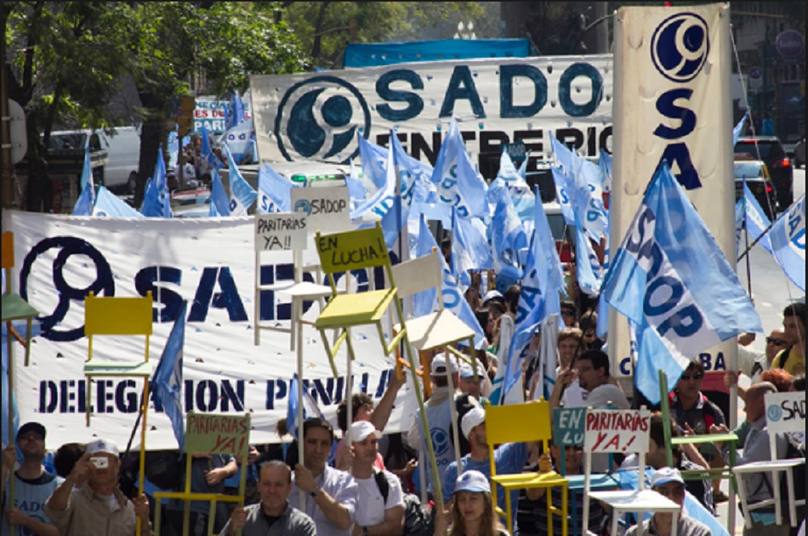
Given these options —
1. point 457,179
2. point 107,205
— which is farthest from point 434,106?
point 107,205

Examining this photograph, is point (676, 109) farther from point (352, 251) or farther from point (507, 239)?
point (507, 239)

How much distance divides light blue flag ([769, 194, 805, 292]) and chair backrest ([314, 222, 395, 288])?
425 centimetres

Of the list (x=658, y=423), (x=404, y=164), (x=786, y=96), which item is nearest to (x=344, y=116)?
(x=404, y=164)

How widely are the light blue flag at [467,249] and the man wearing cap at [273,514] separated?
7.11m

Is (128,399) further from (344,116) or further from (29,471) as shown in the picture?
(344,116)

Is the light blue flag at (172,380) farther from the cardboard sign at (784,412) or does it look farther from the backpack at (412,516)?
the cardboard sign at (784,412)

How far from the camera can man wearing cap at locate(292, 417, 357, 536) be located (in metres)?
8.05

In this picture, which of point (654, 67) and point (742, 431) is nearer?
point (742, 431)

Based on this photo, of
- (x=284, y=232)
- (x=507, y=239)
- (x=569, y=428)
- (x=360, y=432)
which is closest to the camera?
(x=569, y=428)

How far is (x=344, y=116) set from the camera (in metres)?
16.3

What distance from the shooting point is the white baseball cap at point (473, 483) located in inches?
297

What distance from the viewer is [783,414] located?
789 cm

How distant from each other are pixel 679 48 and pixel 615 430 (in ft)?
13.8

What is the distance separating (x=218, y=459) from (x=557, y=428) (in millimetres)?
1902
